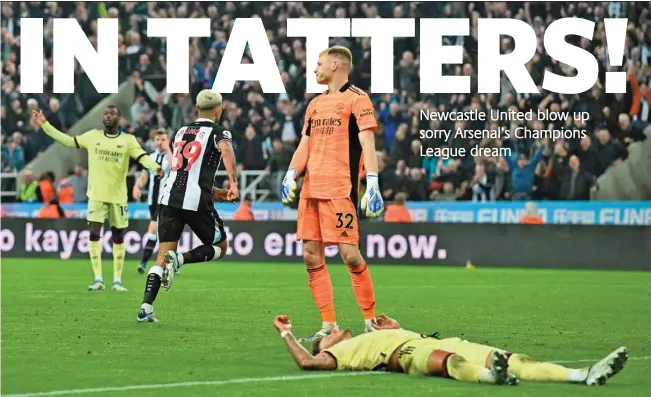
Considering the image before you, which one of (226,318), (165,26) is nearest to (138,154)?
(226,318)

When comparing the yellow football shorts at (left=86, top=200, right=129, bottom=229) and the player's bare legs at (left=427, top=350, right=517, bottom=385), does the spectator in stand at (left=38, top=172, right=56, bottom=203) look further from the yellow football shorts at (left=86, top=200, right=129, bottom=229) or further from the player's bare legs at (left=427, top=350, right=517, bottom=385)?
the player's bare legs at (left=427, top=350, right=517, bottom=385)

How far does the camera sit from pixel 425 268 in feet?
82.0

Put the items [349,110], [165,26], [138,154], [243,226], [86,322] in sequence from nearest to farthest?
[349,110], [86,322], [138,154], [243,226], [165,26]

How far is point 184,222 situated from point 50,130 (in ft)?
14.0

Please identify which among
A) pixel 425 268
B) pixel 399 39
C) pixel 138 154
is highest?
pixel 399 39

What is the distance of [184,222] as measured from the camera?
12.4 meters

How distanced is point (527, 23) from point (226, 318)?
16981mm

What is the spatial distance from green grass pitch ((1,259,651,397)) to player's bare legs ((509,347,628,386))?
0.20 feet

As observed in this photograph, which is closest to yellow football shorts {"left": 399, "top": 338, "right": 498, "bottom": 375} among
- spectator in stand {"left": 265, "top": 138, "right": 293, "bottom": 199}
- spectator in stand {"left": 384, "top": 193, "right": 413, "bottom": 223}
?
spectator in stand {"left": 384, "top": 193, "right": 413, "bottom": 223}

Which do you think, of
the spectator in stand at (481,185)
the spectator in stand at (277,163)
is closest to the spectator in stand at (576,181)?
the spectator in stand at (481,185)

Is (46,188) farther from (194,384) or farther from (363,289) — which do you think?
(194,384)

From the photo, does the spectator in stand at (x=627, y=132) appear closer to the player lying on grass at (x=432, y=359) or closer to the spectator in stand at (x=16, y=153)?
the spectator in stand at (x=16, y=153)

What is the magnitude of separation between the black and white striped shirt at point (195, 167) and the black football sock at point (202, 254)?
398 millimetres

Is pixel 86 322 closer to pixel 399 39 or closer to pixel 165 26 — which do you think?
pixel 399 39
